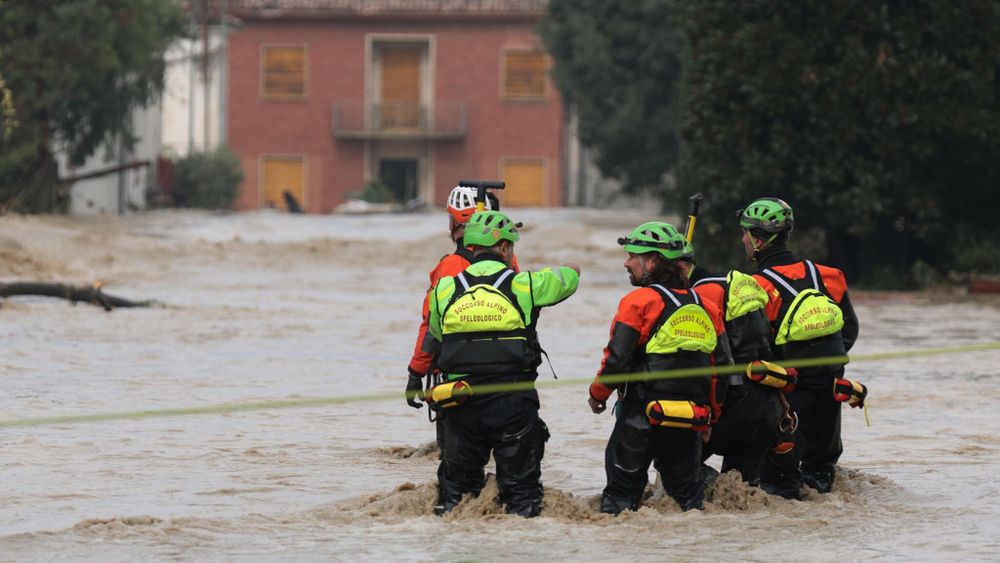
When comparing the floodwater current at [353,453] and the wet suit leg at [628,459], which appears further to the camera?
the wet suit leg at [628,459]

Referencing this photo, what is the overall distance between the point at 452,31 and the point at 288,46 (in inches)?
209

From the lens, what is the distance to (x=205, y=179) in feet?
185

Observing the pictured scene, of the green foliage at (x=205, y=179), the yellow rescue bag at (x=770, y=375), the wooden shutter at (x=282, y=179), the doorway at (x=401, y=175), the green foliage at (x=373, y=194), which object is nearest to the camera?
the yellow rescue bag at (x=770, y=375)

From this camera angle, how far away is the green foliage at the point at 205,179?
56156 millimetres

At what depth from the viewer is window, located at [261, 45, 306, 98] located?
194 feet

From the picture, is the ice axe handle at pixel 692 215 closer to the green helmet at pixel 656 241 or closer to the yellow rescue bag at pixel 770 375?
the green helmet at pixel 656 241

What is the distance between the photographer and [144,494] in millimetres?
9438

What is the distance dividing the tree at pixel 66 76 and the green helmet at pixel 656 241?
87.7ft

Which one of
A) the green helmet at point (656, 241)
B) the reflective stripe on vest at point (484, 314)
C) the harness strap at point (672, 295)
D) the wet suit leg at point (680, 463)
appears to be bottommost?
the wet suit leg at point (680, 463)

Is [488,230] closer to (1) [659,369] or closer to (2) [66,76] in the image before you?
(1) [659,369]

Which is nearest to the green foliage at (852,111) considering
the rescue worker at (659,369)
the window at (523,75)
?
the rescue worker at (659,369)

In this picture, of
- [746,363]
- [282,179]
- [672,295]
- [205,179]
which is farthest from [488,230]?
[282,179]

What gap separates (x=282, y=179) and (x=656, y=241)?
5180cm

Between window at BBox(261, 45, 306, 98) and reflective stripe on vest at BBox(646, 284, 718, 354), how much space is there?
2035 inches
